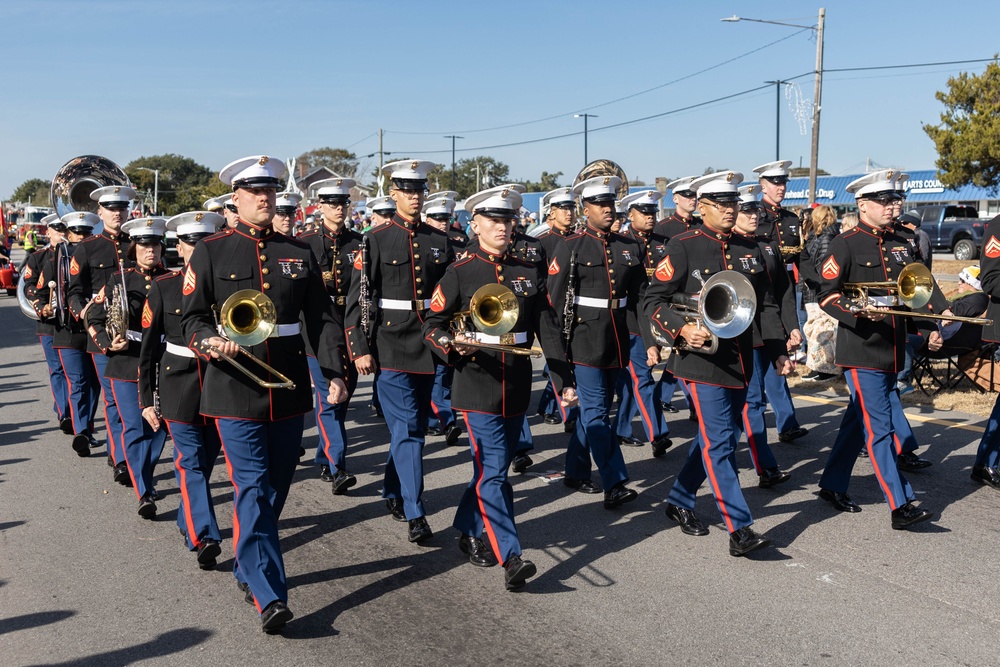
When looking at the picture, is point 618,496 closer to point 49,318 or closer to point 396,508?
point 396,508

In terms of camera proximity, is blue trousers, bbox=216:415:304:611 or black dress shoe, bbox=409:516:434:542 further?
black dress shoe, bbox=409:516:434:542

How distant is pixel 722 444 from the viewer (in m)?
5.79

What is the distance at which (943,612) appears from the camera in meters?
4.87

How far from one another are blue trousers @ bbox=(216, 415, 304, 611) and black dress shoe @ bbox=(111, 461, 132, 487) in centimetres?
296

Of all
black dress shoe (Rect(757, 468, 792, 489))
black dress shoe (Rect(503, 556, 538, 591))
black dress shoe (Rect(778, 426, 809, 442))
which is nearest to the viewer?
black dress shoe (Rect(503, 556, 538, 591))

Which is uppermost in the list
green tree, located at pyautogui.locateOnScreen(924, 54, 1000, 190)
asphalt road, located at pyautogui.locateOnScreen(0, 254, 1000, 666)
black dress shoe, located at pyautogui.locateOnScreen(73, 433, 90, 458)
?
green tree, located at pyautogui.locateOnScreen(924, 54, 1000, 190)

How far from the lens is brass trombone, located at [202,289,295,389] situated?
15.3 ft

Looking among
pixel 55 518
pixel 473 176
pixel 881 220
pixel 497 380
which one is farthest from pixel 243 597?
pixel 473 176

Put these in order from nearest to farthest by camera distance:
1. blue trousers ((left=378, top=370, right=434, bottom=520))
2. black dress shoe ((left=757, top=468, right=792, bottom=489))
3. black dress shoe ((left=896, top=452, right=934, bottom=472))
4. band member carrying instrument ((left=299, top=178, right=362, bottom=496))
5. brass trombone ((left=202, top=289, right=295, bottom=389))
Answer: brass trombone ((left=202, top=289, right=295, bottom=389)), blue trousers ((left=378, top=370, right=434, bottom=520)), black dress shoe ((left=757, top=468, right=792, bottom=489)), black dress shoe ((left=896, top=452, right=934, bottom=472)), band member carrying instrument ((left=299, top=178, right=362, bottom=496))

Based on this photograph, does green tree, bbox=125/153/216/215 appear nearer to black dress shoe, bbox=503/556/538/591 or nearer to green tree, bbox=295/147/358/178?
green tree, bbox=295/147/358/178

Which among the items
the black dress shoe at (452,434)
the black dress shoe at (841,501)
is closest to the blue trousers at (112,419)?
the black dress shoe at (452,434)

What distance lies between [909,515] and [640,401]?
2.72 meters

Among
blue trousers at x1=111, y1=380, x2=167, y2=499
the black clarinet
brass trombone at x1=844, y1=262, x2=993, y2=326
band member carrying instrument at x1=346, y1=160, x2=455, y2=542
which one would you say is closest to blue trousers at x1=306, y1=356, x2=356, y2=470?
band member carrying instrument at x1=346, y1=160, x2=455, y2=542

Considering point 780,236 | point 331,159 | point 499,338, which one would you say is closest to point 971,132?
point 780,236
